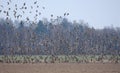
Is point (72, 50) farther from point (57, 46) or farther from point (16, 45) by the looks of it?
point (16, 45)

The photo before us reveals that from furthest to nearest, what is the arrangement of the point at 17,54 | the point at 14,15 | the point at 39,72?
the point at 17,54, the point at 14,15, the point at 39,72

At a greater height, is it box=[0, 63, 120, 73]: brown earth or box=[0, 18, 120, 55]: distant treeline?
box=[0, 18, 120, 55]: distant treeline

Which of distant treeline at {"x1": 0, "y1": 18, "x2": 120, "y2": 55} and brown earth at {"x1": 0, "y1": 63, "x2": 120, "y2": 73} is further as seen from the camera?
distant treeline at {"x1": 0, "y1": 18, "x2": 120, "y2": 55}

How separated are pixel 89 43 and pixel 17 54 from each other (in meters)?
19.0

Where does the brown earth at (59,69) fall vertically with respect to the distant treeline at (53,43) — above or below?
below

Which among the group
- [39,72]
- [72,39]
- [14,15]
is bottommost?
[39,72]

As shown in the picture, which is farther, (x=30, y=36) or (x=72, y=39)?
(x=72, y=39)

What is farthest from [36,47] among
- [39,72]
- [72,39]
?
[39,72]

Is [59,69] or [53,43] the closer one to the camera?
[59,69]

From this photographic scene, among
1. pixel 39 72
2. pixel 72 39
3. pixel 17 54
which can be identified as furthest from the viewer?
pixel 72 39

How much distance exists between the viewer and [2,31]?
178ft

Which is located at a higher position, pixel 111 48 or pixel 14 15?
pixel 14 15

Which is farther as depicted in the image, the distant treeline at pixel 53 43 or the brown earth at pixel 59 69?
the distant treeline at pixel 53 43

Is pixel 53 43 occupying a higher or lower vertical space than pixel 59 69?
higher
